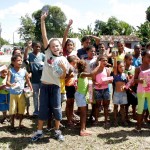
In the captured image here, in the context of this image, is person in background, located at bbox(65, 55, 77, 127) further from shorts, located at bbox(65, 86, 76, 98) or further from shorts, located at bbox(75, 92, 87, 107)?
shorts, located at bbox(75, 92, 87, 107)

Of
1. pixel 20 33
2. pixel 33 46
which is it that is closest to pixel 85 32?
pixel 20 33

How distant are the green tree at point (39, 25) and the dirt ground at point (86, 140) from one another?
194 feet

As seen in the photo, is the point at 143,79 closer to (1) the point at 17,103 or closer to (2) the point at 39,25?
(1) the point at 17,103

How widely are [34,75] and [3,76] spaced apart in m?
0.76

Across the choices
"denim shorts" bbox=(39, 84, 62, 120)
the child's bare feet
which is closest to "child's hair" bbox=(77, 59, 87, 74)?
"denim shorts" bbox=(39, 84, 62, 120)

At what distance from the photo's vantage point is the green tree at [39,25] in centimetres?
6590

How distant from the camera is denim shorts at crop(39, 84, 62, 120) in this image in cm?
562

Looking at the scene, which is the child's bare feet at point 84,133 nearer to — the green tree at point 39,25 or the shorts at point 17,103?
the shorts at point 17,103

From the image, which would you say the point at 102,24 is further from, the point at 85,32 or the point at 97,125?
the point at 97,125

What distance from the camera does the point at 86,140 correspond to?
5734mm

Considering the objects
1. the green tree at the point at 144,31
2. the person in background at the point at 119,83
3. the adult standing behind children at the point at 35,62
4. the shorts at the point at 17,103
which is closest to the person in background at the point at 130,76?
the person in background at the point at 119,83

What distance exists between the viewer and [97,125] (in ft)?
22.0

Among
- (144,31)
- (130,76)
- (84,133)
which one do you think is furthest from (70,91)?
(144,31)

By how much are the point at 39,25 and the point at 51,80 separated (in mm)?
69151
